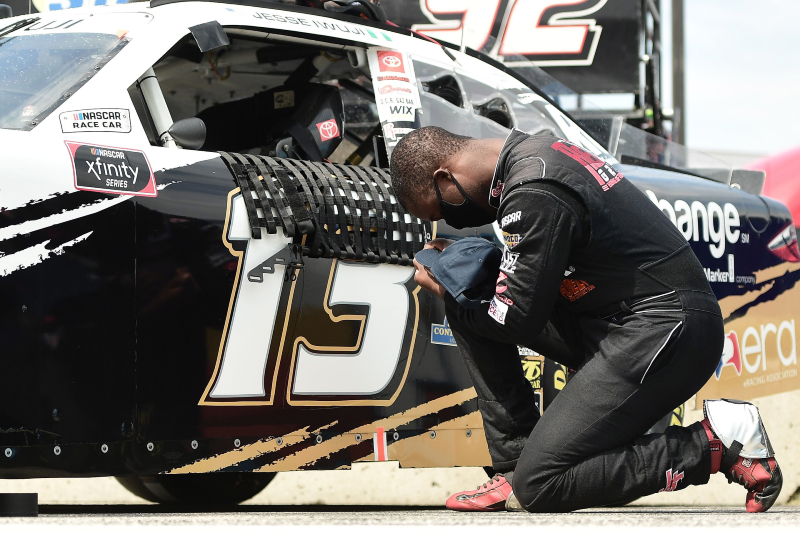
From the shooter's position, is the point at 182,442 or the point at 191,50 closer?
the point at 182,442

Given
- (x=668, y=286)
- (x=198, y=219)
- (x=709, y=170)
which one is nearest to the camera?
(x=668, y=286)

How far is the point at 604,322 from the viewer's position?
2.57 meters

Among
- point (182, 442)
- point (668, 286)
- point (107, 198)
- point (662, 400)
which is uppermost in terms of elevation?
point (107, 198)

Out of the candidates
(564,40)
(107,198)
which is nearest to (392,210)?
(107,198)

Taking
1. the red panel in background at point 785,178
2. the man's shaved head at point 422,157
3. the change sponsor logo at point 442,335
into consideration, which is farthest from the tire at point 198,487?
the red panel in background at point 785,178

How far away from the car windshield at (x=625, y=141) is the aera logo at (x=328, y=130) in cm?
95

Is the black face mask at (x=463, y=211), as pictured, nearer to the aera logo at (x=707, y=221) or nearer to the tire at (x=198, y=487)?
the aera logo at (x=707, y=221)

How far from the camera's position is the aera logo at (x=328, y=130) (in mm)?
3688

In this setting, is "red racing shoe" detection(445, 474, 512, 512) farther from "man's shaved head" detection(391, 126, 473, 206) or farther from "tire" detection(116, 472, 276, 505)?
"tire" detection(116, 472, 276, 505)

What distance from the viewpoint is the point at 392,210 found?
3143 mm

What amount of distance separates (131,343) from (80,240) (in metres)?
0.31

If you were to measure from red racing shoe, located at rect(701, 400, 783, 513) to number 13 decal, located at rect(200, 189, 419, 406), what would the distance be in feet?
3.47

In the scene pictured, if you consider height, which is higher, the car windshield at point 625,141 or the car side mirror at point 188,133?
the car side mirror at point 188,133

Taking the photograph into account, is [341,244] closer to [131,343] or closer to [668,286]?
[131,343]
